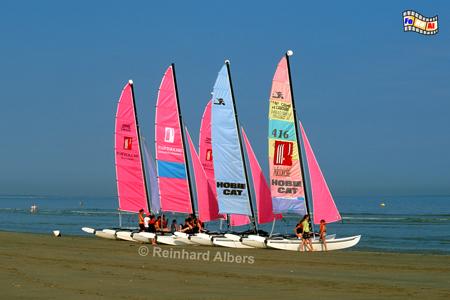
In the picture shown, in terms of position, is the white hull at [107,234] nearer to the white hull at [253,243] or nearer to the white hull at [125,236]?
the white hull at [125,236]

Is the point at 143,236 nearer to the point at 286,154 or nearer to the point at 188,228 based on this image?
the point at 188,228

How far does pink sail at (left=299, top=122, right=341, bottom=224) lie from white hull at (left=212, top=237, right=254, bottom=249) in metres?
3.04

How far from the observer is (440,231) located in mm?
52781

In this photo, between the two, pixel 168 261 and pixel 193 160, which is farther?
pixel 193 160

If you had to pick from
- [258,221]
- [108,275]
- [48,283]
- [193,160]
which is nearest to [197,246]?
[258,221]

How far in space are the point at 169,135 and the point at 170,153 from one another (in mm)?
802

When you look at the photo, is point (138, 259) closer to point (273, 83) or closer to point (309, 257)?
point (309, 257)

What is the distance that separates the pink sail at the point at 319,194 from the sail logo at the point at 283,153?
633 millimetres

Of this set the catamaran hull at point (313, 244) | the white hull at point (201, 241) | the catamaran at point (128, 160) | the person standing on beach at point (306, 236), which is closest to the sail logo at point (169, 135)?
the catamaran at point (128, 160)

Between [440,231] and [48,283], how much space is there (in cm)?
3854

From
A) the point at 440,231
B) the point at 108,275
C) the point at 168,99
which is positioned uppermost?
the point at 168,99

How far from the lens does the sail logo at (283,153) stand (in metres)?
33.0

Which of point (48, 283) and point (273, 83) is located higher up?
point (273, 83)

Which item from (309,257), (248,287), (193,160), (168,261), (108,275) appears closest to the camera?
(248,287)
